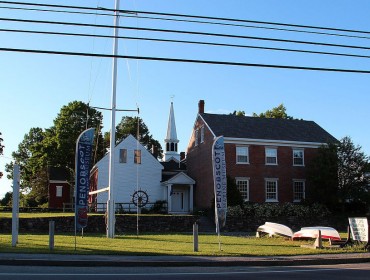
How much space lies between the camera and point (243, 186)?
41.6 m

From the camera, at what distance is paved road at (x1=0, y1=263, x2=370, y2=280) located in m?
11.5

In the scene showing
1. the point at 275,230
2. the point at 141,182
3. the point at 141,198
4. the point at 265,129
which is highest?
the point at 265,129

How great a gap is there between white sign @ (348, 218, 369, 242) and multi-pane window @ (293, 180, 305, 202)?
903 inches

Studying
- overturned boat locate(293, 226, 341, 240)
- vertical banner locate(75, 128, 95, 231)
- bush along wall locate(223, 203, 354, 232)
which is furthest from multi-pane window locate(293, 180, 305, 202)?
vertical banner locate(75, 128, 95, 231)

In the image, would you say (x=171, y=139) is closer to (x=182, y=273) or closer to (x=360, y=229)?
(x=360, y=229)

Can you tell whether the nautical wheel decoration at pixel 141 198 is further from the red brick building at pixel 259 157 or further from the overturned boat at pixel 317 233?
the overturned boat at pixel 317 233

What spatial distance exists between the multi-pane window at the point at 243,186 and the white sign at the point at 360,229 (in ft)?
69.5

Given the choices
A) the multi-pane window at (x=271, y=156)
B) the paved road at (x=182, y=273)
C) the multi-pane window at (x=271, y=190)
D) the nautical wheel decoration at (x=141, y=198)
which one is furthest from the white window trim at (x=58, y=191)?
the paved road at (x=182, y=273)

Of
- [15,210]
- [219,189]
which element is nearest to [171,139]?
[219,189]

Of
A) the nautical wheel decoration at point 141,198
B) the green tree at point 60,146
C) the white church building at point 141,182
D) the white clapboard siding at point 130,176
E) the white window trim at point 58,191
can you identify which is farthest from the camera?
the green tree at point 60,146

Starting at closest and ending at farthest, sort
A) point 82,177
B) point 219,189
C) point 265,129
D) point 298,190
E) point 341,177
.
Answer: point 219,189 → point 82,177 → point 341,177 → point 298,190 → point 265,129

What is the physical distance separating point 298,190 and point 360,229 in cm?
2375

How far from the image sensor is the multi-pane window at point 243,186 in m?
41.4

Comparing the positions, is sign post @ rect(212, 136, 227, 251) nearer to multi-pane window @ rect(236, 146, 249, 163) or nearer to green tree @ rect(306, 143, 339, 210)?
multi-pane window @ rect(236, 146, 249, 163)
